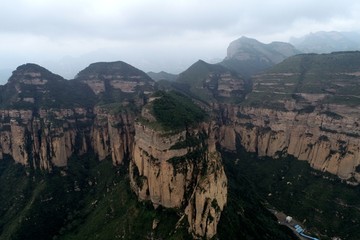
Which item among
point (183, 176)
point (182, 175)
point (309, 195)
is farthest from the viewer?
point (309, 195)

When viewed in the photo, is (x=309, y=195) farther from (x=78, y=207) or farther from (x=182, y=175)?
(x=78, y=207)

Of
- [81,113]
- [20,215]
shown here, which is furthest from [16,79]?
[20,215]

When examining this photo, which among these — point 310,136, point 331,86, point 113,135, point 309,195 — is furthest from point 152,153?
point 331,86

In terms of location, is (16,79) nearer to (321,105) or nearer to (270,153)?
(270,153)

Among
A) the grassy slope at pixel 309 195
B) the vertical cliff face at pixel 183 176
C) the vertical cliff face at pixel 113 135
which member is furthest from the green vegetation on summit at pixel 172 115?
the grassy slope at pixel 309 195

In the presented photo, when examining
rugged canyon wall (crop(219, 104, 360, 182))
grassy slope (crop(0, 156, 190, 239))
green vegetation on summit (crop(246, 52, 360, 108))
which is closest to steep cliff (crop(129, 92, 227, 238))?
Result: grassy slope (crop(0, 156, 190, 239))

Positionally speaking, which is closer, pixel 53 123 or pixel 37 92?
pixel 53 123

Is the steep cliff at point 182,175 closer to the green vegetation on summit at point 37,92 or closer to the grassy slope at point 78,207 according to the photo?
the grassy slope at point 78,207
